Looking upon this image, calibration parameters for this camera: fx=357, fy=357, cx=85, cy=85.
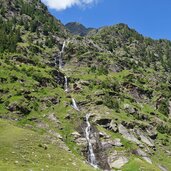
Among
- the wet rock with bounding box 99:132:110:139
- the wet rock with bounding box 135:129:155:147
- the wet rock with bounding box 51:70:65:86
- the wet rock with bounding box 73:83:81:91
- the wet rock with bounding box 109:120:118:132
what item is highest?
the wet rock with bounding box 51:70:65:86

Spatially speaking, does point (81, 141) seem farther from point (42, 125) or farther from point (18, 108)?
point (18, 108)

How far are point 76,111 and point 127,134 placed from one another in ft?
52.9

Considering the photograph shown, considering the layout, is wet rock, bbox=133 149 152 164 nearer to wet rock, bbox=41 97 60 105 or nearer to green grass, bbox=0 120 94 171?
green grass, bbox=0 120 94 171

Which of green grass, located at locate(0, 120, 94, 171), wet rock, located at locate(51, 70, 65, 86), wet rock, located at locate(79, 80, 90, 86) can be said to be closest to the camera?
green grass, located at locate(0, 120, 94, 171)

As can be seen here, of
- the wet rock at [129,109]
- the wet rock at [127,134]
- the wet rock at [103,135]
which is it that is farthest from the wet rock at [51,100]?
the wet rock at [129,109]

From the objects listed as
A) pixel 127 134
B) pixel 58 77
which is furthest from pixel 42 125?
pixel 58 77

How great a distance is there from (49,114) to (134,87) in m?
61.9

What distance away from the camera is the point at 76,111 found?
4028 inches

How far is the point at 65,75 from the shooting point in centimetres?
14900

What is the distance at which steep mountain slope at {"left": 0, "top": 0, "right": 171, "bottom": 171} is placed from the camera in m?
62.2

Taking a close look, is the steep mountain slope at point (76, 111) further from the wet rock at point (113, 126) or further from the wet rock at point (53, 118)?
the wet rock at point (53, 118)

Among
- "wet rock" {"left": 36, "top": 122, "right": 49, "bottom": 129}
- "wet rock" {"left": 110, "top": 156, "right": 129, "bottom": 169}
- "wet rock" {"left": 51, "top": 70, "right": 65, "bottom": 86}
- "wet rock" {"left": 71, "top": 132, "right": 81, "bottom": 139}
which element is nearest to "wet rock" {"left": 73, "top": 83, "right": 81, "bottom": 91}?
"wet rock" {"left": 51, "top": 70, "right": 65, "bottom": 86}

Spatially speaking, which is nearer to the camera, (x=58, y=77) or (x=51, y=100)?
(x=51, y=100)

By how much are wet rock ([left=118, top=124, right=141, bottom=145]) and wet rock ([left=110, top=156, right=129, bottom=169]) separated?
1445cm
